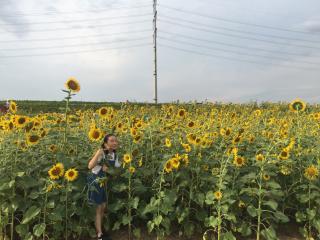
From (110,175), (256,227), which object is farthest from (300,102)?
(110,175)

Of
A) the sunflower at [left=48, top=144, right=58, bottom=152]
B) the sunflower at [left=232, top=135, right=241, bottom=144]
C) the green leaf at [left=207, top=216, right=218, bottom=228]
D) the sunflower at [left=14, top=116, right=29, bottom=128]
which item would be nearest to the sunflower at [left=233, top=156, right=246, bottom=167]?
the sunflower at [left=232, top=135, right=241, bottom=144]

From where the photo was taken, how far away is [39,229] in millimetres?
4781

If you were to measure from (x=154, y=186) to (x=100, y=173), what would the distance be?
2.17ft

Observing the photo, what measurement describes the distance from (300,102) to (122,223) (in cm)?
339

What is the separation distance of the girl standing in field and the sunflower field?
95mm

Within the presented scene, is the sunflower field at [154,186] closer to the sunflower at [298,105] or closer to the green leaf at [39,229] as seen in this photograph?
the green leaf at [39,229]

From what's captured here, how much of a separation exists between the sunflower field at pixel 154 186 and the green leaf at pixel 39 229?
1 centimetres

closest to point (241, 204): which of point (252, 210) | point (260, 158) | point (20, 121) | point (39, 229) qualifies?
point (252, 210)

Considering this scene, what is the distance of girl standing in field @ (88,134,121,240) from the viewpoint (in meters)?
5.09

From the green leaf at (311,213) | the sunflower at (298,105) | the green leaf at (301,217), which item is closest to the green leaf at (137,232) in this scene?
the green leaf at (301,217)

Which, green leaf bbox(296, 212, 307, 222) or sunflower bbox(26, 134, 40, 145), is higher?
sunflower bbox(26, 134, 40, 145)

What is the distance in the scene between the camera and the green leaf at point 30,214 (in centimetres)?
475

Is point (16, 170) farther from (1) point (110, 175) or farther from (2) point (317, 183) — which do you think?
(2) point (317, 183)

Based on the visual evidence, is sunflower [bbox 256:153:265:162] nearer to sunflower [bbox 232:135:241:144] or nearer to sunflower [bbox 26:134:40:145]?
sunflower [bbox 232:135:241:144]
